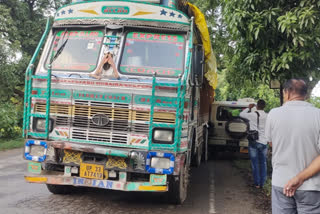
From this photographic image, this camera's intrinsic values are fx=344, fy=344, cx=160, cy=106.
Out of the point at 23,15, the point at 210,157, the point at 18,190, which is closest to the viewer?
the point at 18,190

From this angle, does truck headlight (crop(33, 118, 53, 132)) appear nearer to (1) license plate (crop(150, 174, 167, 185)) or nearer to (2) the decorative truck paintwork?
(2) the decorative truck paintwork

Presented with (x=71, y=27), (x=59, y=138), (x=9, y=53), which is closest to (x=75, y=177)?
(x=59, y=138)

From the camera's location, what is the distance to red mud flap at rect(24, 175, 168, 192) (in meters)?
4.79

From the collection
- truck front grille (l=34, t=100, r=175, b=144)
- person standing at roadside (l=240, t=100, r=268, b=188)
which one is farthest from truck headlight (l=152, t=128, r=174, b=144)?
person standing at roadside (l=240, t=100, r=268, b=188)

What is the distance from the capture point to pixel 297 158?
2.93 meters

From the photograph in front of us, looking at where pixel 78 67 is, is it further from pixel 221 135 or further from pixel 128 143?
pixel 221 135

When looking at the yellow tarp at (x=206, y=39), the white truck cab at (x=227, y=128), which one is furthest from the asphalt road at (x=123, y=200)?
the white truck cab at (x=227, y=128)

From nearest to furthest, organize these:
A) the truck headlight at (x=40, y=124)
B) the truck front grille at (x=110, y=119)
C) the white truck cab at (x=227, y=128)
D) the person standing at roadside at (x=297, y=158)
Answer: the person standing at roadside at (x=297, y=158) < the truck front grille at (x=110, y=119) < the truck headlight at (x=40, y=124) < the white truck cab at (x=227, y=128)

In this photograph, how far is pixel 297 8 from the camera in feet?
18.4

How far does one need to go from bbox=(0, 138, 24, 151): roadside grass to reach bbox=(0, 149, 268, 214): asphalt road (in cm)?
427

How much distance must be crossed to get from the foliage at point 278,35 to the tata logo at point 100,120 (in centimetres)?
281

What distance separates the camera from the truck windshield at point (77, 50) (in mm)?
5512

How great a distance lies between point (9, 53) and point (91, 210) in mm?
10024

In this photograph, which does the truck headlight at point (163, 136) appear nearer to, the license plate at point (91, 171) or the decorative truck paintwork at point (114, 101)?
the decorative truck paintwork at point (114, 101)
